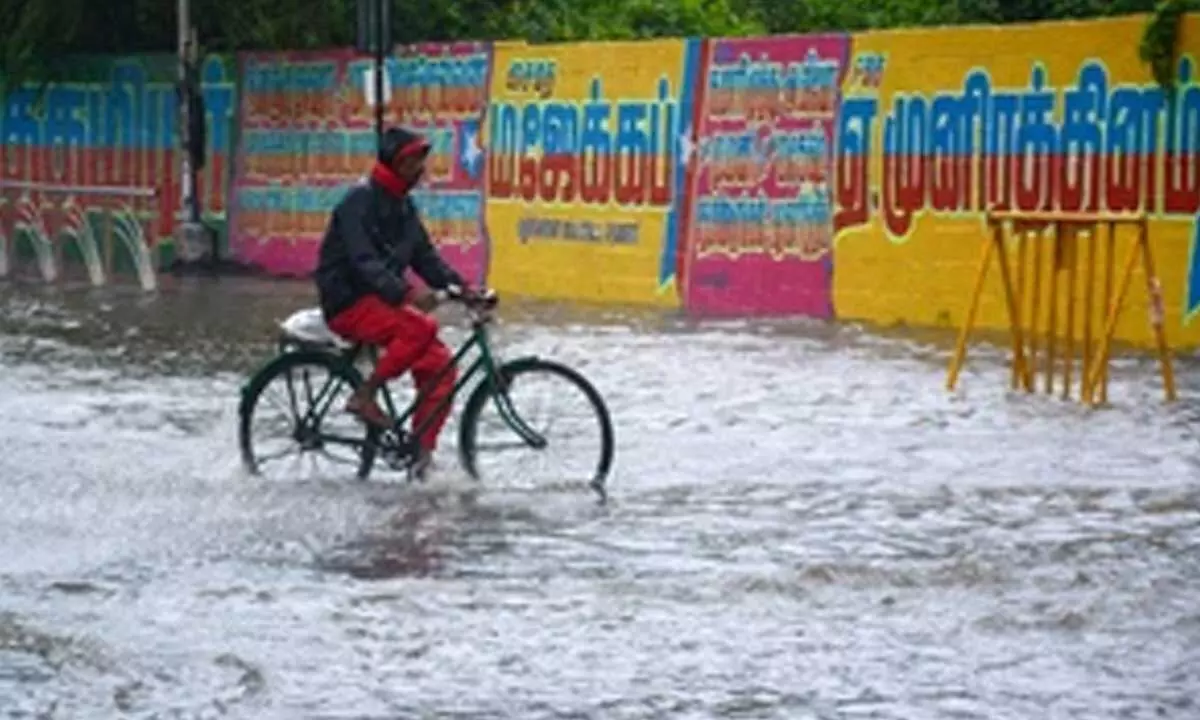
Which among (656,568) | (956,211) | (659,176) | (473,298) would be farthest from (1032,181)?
(656,568)

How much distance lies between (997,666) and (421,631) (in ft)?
6.47

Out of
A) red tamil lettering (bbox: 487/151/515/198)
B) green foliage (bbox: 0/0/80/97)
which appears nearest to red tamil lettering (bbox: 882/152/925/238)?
red tamil lettering (bbox: 487/151/515/198)

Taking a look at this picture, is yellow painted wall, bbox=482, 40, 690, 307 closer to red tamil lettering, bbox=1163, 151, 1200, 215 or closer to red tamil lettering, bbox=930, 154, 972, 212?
red tamil lettering, bbox=930, 154, 972, 212

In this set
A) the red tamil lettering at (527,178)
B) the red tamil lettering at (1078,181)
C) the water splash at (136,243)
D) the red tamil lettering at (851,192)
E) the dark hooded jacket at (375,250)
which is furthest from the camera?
the water splash at (136,243)

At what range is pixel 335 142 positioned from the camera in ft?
113

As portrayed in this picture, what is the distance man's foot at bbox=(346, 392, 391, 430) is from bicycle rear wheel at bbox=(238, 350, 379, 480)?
0.08m

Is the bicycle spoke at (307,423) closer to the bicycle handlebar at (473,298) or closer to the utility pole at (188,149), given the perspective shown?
the bicycle handlebar at (473,298)

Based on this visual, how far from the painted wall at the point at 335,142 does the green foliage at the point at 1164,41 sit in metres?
9.55

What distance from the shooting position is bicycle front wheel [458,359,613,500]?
1491cm

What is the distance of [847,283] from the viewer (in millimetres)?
26984

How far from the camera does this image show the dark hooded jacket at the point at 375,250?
591 inches

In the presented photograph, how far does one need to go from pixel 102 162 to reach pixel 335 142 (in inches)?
210

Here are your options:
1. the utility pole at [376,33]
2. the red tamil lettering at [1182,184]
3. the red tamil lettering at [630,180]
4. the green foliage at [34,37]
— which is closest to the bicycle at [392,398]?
the red tamil lettering at [1182,184]

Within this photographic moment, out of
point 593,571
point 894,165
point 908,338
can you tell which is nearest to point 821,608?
point 593,571
